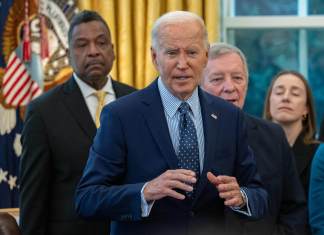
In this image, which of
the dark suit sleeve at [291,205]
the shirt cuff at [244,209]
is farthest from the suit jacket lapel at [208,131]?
the dark suit sleeve at [291,205]

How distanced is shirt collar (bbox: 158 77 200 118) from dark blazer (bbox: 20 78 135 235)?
3.02ft

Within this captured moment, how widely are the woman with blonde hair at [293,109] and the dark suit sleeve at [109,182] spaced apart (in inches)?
71.6

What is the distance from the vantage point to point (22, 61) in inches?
186

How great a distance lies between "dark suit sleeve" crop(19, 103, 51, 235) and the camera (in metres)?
3.01

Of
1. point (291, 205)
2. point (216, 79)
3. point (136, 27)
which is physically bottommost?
point (291, 205)

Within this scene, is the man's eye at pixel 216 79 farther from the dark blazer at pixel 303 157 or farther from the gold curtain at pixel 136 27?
the gold curtain at pixel 136 27

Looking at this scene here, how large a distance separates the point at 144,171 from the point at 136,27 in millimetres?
2859

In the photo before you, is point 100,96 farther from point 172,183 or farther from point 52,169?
point 172,183

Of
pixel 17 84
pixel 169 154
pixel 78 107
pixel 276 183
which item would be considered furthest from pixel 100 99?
pixel 17 84

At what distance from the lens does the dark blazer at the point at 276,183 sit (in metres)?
2.58

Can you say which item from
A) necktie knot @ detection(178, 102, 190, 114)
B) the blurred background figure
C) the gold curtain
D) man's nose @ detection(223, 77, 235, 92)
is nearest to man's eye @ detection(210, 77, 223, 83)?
man's nose @ detection(223, 77, 235, 92)

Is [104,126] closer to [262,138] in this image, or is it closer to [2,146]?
[262,138]

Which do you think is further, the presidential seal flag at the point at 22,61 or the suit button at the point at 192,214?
the presidential seal flag at the point at 22,61

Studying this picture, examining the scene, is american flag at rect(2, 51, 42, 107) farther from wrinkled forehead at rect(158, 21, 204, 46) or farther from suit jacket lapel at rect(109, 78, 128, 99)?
wrinkled forehead at rect(158, 21, 204, 46)
